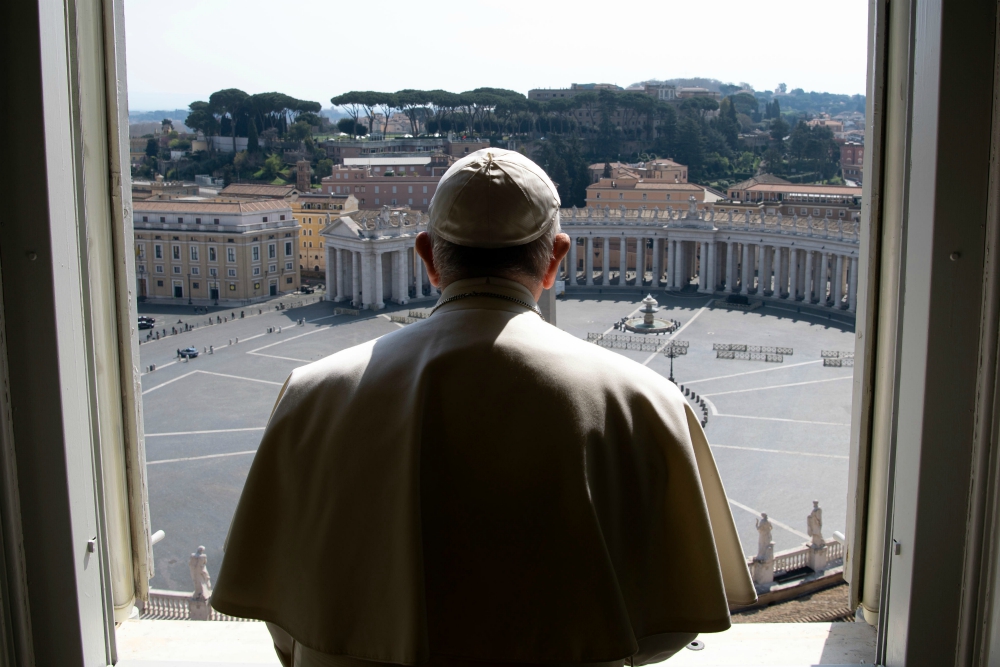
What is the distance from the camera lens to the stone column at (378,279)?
111 ft

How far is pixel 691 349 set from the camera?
25016mm

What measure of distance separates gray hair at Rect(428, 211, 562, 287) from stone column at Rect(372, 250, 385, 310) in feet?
107

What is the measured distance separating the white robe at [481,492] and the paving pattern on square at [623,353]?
33.4 ft

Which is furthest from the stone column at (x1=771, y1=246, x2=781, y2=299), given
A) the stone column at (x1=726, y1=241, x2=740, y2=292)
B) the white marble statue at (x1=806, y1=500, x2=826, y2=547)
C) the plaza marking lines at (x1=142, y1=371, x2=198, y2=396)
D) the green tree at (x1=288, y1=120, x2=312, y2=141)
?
the green tree at (x1=288, y1=120, x2=312, y2=141)

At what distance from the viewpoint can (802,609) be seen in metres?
9.33

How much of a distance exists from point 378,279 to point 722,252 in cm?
1318

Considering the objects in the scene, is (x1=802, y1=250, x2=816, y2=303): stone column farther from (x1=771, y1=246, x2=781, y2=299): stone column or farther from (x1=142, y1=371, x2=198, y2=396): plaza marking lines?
(x1=142, y1=371, x2=198, y2=396): plaza marking lines

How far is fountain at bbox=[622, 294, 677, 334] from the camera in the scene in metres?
27.5

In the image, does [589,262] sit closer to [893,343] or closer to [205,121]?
[205,121]

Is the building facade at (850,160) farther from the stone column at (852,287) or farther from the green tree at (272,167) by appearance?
the green tree at (272,167)

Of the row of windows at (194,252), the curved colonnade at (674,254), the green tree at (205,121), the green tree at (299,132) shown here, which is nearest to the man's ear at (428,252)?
the curved colonnade at (674,254)

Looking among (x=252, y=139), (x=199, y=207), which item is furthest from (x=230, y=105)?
(x=199, y=207)

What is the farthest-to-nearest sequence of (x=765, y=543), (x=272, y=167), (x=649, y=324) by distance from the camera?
(x=272, y=167) → (x=649, y=324) → (x=765, y=543)

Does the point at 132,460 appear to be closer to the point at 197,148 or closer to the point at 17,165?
the point at 17,165
